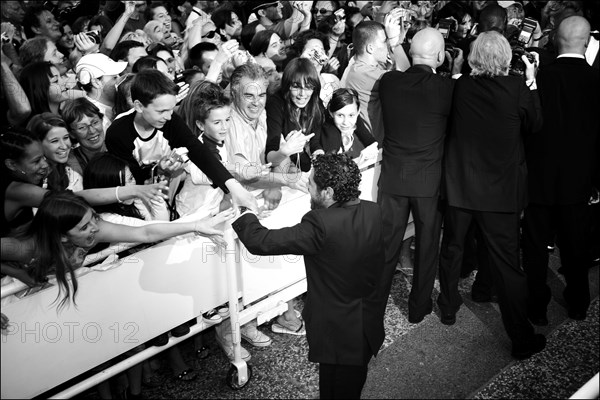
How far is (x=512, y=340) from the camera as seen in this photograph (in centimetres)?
431

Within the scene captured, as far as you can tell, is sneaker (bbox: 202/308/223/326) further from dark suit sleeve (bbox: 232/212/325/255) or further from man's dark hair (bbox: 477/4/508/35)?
man's dark hair (bbox: 477/4/508/35)

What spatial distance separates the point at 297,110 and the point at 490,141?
1382 millimetres

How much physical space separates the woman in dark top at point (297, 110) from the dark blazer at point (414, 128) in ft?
1.63

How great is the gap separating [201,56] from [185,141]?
211 cm

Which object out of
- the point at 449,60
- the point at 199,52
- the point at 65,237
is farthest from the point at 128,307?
the point at 449,60

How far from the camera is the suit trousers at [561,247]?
4602 mm

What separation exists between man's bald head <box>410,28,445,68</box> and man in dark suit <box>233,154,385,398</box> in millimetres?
1445

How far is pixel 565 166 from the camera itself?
176 inches

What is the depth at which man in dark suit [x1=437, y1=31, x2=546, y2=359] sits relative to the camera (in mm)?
4012

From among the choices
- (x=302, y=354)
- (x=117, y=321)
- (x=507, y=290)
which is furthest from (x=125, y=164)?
(x=507, y=290)

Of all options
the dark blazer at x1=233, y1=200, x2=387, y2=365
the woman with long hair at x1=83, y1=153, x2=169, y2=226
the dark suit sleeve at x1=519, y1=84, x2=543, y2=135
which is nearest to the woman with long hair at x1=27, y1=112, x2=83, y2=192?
the woman with long hair at x1=83, y1=153, x2=169, y2=226

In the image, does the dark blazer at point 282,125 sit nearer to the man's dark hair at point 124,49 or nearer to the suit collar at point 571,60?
the man's dark hair at point 124,49

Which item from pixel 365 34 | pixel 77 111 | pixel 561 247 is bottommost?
pixel 561 247

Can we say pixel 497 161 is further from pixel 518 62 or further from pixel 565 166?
pixel 518 62
